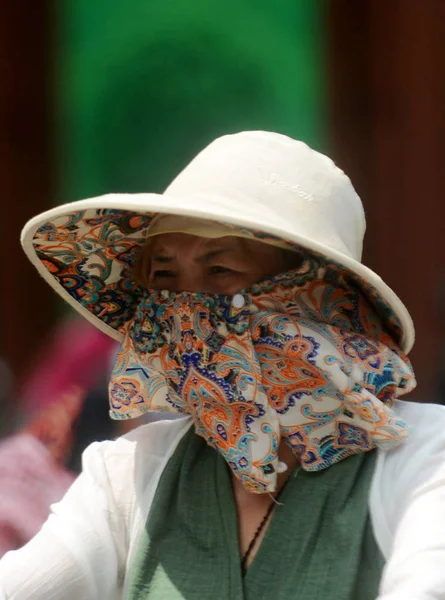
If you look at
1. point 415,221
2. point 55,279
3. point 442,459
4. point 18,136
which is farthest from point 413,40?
point 442,459

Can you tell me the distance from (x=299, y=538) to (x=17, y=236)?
1.63 meters

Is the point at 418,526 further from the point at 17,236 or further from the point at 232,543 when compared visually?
the point at 17,236

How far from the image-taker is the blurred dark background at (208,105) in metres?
2.90

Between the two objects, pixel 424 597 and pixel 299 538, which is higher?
pixel 424 597

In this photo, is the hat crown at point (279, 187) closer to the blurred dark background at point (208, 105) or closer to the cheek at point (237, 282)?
the cheek at point (237, 282)

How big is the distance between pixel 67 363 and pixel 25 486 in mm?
392

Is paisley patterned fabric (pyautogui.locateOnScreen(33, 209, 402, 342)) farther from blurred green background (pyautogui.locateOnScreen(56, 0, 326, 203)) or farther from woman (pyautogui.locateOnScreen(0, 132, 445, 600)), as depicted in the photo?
blurred green background (pyautogui.locateOnScreen(56, 0, 326, 203))

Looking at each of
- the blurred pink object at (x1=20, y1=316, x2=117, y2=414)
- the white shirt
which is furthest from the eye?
the blurred pink object at (x1=20, y1=316, x2=117, y2=414)

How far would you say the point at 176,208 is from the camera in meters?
1.58

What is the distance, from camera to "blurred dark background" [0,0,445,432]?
2898 millimetres

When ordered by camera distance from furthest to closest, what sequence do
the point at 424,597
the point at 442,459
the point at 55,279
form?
1. the point at 55,279
2. the point at 442,459
3. the point at 424,597

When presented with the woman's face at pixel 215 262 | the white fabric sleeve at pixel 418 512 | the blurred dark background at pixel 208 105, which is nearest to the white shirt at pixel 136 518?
the white fabric sleeve at pixel 418 512

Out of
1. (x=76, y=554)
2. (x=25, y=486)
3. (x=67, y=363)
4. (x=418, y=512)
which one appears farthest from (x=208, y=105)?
(x=418, y=512)

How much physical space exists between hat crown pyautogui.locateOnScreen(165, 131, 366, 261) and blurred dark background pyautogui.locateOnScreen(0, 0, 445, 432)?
A: 1.13 m
